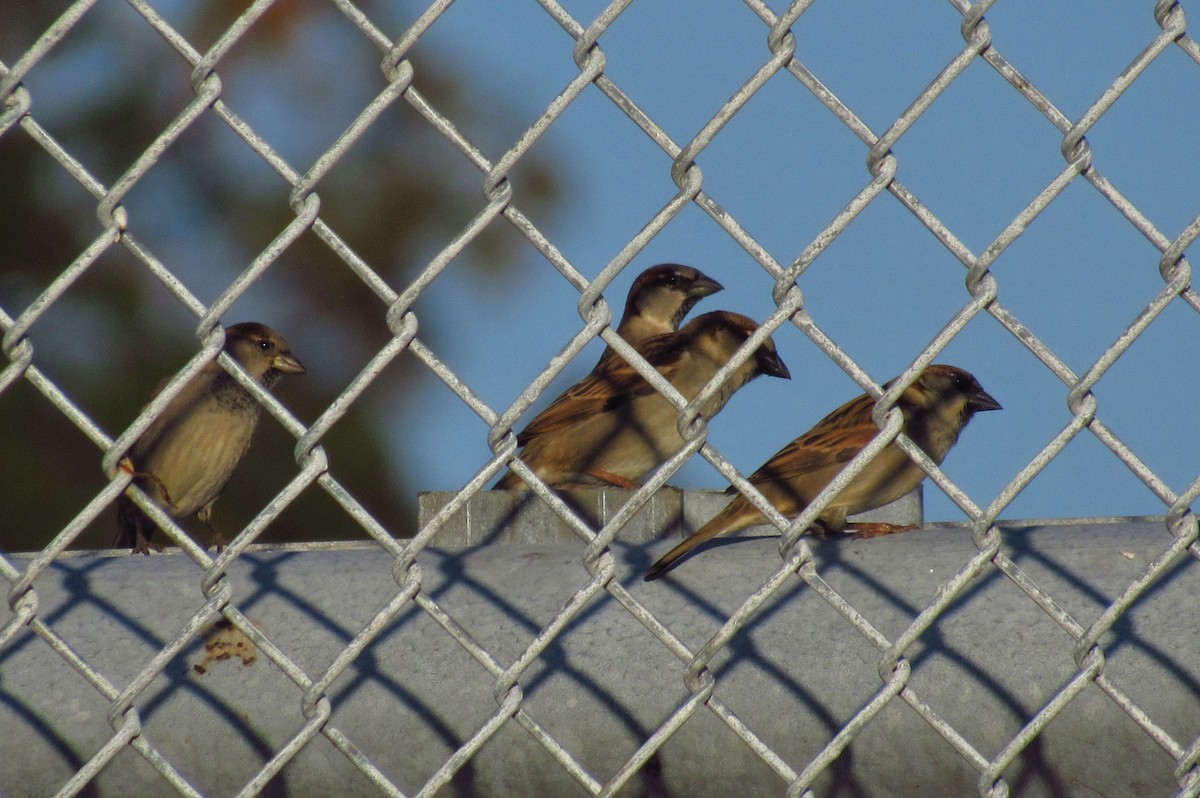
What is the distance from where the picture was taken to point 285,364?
22.2 feet

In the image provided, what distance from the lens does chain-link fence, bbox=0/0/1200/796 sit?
191 centimetres

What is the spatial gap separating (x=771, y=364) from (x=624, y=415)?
82 cm

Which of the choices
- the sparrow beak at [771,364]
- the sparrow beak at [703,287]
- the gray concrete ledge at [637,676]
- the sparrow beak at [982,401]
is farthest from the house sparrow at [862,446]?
the gray concrete ledge at [637,676]

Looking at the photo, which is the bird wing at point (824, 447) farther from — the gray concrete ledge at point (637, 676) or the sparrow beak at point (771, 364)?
the gray concrete ledge at point (637, 676)

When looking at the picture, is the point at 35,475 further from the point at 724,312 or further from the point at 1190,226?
the point at 1190,226

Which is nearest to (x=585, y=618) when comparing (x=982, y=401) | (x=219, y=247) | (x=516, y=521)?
(x=516, y=521)

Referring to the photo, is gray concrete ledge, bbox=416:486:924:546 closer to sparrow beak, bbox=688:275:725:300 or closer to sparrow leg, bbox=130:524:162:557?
sparrow leg, bbox=130:524:162:557

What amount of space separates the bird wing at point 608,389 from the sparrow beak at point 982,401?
127 centimetres

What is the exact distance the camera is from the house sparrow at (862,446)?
16.7 ft

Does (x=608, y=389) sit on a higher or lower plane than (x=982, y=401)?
lower

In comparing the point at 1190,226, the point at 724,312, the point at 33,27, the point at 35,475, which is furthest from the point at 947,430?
the point at 33,27

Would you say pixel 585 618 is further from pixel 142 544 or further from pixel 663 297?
pixel 663 297

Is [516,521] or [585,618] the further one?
[516,521]

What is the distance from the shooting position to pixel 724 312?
6562mm
